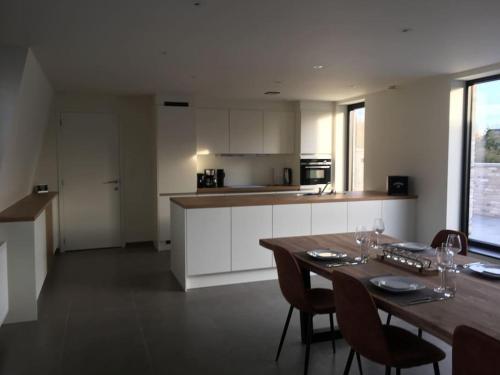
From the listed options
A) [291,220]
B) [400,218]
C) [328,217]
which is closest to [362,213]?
[328,217]

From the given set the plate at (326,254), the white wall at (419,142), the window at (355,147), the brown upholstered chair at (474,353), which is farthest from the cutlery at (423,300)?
the window at (355,147)

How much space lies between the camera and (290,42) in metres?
3.66

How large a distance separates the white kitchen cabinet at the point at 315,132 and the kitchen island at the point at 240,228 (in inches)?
89.1

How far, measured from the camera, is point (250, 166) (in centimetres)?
768

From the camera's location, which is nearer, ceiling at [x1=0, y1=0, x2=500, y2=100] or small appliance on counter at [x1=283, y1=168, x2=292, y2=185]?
ceiling at [x1=0, y1=0, x2=500, y2=100]

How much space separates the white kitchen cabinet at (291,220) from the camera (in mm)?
4906

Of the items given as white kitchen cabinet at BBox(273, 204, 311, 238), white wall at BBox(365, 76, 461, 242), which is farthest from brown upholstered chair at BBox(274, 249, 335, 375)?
white wall at BBox(365, 76, 461, 242)

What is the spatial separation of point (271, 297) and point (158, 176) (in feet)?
9.69

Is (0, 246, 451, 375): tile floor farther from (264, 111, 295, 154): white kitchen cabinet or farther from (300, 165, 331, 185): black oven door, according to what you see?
(264, 111, 295, 154): white kitchen cabinet

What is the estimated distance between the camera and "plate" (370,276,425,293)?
2100 mm

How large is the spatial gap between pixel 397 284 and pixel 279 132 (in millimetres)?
5477

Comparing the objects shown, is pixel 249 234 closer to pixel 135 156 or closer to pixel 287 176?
pixel 135 156

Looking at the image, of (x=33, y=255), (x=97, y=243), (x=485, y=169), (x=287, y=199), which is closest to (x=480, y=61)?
(x=485, y=169)

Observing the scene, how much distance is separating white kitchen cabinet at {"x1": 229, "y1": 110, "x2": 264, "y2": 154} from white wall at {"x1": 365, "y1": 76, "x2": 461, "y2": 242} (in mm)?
1878
